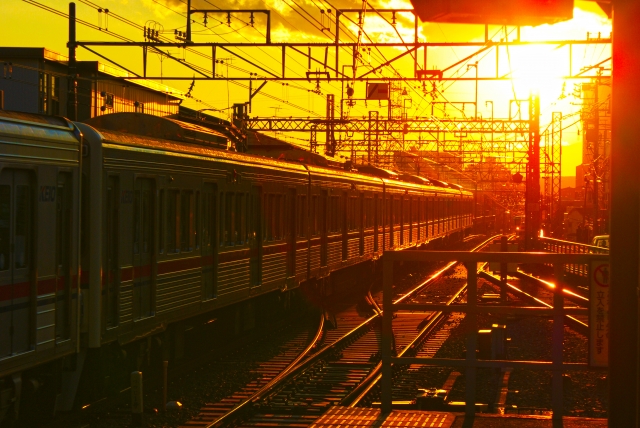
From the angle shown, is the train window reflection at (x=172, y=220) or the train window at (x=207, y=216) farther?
the train window at (x=207, y=216)

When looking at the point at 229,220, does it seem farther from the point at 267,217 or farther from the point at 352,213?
the point at 352,213

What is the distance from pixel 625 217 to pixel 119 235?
5.35m

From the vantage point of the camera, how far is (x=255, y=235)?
14648 millimetres

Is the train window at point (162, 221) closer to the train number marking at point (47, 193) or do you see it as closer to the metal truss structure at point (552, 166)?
the train number marking at point (47, 193)

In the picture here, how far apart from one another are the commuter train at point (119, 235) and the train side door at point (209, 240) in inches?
0.7

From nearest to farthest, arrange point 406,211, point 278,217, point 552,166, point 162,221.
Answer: point 162,221, point 278,217, point 406,211, point 552,166

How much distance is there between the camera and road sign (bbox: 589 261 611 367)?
285 inches

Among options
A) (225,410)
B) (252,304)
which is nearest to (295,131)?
(252,304)

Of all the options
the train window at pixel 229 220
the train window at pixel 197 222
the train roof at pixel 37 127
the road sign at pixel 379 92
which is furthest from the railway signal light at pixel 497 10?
the road sign at pixel 379 92

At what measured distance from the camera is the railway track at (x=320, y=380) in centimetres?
918

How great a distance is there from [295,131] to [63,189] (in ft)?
93.1

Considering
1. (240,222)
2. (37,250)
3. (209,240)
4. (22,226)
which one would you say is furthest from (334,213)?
(22,226)

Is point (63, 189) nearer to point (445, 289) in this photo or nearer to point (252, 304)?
point (252, 304)

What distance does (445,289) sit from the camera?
977 inches
